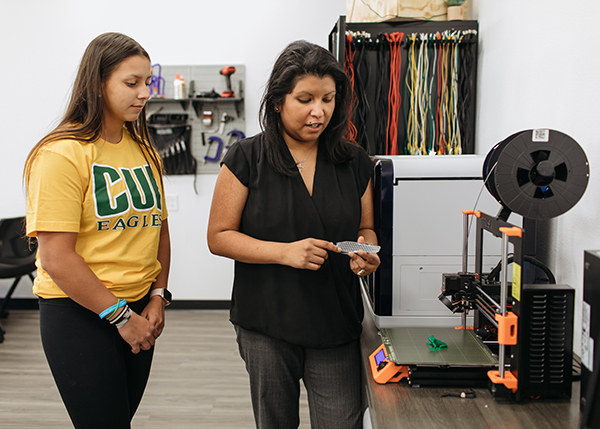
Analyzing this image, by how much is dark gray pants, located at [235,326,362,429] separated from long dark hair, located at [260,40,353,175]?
0.49 m

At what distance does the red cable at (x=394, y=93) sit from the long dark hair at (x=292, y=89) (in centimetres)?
81

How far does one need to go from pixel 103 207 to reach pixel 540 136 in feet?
3.38

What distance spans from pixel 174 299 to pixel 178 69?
6.24 ft

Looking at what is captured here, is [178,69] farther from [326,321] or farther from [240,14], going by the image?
[326,321]

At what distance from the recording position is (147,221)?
1281 mm

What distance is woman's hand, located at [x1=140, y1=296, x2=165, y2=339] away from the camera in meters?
1.30

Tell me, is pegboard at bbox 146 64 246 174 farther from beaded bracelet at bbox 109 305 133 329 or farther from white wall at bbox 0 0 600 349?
beaded bracelet at bbox 109 305 133 329

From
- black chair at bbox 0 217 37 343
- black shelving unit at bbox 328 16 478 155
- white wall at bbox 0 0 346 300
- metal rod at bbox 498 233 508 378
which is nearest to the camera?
metal rod at bbox 498 233 508 378

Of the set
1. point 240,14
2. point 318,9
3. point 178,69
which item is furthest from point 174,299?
point 318,9

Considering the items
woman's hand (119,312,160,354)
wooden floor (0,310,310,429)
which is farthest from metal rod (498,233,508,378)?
wooden floor (0,310,310,429)

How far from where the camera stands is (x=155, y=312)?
1.31 m

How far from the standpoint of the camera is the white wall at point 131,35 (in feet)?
12.3

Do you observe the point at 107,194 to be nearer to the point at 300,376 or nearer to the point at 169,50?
the point at 300,376

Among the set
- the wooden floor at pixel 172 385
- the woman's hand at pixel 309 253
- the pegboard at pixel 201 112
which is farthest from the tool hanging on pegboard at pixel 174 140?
the woman's hand at pixel 309 253
